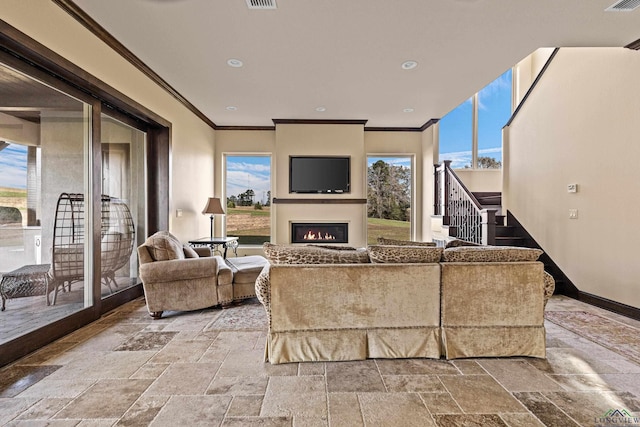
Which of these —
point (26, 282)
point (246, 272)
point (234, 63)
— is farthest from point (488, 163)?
point (26, 282)

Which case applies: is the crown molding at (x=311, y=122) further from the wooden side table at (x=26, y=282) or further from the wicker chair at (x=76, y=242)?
the wooden side table at (x=26, y=282)

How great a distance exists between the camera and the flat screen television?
6.29 meters

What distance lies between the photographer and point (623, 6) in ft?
8.69

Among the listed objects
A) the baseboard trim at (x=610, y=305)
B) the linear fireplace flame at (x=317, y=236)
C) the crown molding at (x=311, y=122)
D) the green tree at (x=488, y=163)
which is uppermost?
the crown molding at (x=311, y=122)

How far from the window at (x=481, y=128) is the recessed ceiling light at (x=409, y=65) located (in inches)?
158

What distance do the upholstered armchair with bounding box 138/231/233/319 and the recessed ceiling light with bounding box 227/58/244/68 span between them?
219 cm

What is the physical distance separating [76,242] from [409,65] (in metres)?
4.12

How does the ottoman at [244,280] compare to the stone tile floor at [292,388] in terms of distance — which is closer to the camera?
the stone tile floor at [292,388]

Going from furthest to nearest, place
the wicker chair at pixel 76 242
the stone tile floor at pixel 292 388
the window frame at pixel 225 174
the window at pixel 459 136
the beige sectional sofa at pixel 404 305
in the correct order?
the window at pixel 459 136 → the window frame at pixel 225 174 → the wicker chair at pixel 76 242 → the beige sectional sofa at pixel 404 305 → the stone tile floor at pixel 292 388

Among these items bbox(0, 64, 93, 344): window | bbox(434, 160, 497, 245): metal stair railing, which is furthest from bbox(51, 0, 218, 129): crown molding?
bbox(434, 160, 497, 245): metal stair railing

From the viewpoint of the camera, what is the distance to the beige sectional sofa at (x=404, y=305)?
2348 millimetres

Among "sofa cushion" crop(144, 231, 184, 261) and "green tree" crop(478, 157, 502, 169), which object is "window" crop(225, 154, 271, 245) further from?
"green tree" crop(478, 157, 502, 169)

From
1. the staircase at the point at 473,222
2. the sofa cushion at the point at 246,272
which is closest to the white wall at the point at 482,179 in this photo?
the staircase at the point at 473,222

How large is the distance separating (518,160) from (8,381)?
22.1 ft
